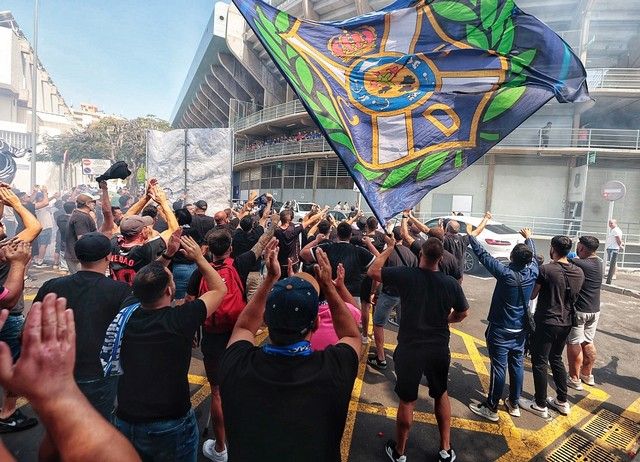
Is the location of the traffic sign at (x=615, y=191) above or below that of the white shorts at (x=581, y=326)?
above

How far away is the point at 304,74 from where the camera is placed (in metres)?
3.79

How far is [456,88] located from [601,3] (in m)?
16.1

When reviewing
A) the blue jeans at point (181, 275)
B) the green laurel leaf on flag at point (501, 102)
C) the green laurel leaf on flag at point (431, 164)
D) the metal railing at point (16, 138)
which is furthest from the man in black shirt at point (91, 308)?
the metal railing at point (16, 138)

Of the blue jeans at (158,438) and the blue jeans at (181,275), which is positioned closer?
the blue jeans at (158,438)

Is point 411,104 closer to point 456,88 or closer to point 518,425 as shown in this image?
point 456,88

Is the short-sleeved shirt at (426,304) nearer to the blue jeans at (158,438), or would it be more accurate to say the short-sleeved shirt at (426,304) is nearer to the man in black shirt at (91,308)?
the blue jeans at (158,438)

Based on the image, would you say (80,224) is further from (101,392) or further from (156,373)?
(156,373)

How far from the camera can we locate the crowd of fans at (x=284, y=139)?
91.4ft

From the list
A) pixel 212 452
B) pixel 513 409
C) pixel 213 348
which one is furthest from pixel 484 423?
pixel 213 348

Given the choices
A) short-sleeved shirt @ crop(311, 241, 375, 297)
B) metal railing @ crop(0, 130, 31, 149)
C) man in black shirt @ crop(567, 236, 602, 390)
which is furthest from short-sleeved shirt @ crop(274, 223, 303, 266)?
metal railing @ crop(0, 130, 31, 149)

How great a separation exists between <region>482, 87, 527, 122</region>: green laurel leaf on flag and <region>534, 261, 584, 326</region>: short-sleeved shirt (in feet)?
5.62

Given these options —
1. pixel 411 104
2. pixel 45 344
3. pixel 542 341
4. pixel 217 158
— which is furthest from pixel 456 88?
pixel 217 158

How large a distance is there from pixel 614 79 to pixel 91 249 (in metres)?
23.6

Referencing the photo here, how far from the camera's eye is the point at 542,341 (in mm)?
3770
